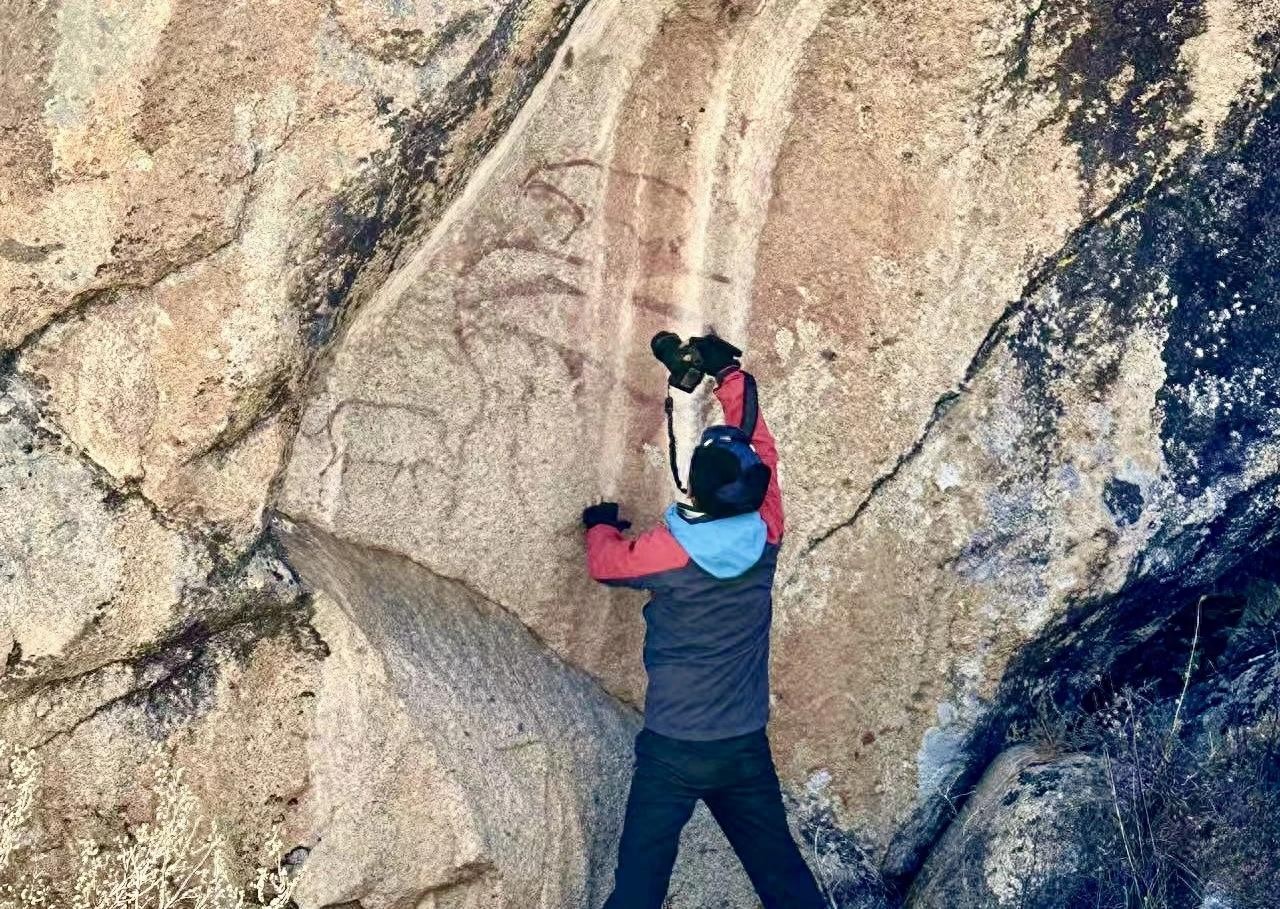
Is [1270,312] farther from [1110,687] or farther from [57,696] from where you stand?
[57,696]

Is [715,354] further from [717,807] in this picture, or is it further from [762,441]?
[717,807]

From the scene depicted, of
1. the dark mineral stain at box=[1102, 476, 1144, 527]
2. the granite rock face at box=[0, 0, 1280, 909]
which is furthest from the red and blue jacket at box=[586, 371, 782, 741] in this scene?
the dark mineral stain at box=[1102, 476, 1144, 527]

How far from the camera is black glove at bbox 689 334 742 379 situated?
168 inches

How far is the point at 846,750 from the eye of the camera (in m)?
4.61

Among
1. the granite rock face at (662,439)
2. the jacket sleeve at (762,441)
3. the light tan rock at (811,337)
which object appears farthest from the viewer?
the light tan rock at (811,337)

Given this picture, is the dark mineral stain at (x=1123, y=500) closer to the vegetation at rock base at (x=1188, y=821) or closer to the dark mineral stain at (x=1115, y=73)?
the vegetation at rock base at (x=1188, y=821)

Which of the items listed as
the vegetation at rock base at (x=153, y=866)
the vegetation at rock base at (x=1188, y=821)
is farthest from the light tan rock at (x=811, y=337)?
the vegetation at rock base at (x=153, y=866)

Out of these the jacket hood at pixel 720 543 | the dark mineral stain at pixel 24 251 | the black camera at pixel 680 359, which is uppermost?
the dark mineral stain at pixel 24 251

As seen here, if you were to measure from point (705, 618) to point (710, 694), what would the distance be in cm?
18

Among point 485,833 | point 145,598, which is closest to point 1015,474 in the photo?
point 485,833

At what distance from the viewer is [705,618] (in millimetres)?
4020

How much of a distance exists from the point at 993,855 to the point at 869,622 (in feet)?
2.22

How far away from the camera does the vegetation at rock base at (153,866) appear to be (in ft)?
12.3

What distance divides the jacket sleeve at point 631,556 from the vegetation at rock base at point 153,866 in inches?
39.9
